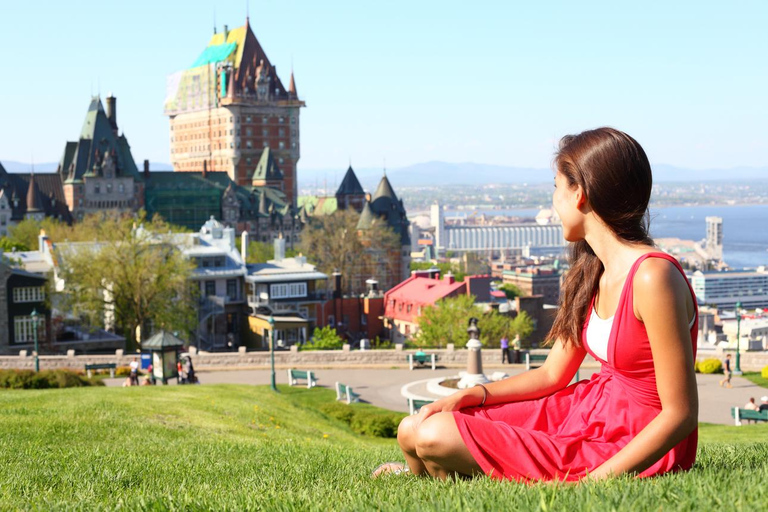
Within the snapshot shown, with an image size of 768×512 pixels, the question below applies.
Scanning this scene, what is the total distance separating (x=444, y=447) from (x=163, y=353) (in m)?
25.2

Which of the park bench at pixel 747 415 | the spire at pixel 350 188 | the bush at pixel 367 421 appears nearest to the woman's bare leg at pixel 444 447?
the bush at pixel 367 421

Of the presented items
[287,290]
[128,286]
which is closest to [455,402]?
[128,286]

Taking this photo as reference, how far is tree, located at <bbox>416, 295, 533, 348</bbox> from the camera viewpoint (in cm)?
4459

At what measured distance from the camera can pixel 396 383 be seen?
107 feet

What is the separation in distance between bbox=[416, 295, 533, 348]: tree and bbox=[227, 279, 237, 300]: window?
44.9 feet

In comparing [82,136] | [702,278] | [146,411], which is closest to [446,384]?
[146,411]

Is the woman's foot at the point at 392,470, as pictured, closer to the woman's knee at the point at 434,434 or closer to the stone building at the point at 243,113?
the woman's knee at the point at 434,434

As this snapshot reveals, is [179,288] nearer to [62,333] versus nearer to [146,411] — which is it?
[62,333]

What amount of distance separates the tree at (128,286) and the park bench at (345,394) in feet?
55.6

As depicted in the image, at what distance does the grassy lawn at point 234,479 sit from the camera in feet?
13.5

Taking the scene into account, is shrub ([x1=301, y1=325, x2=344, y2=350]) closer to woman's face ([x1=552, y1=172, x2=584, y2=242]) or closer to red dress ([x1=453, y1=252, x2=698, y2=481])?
woman's face ([x1=552, y1=172, x2=584, y2=242])

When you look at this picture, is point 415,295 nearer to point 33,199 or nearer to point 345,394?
point 345,394

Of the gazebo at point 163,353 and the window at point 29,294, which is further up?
the window at point 29,294

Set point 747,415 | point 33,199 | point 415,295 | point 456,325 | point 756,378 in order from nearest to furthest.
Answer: point 747,415 → point 756,378 → point 456,325 → point 415,295 → point 33,199
